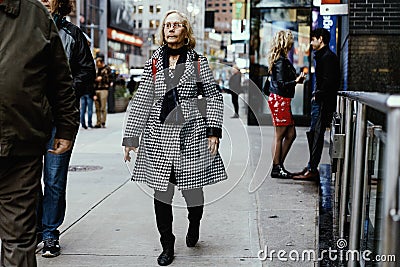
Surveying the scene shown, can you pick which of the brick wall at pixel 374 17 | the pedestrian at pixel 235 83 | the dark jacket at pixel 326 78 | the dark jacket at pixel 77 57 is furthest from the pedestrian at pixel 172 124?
the pedestrian at pixel 235 83

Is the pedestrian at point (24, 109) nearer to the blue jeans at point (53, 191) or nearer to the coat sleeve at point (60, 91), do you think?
the coat sleeve at point (60, 91)

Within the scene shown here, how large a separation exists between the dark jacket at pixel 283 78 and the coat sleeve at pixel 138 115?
2888 mm

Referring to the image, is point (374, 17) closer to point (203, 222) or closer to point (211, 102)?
point (203, 222)

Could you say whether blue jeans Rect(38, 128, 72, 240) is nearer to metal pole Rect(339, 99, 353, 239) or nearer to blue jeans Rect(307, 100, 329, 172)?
metal pole Rect(339, 99, 353, 239)

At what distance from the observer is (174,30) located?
448 centimetres

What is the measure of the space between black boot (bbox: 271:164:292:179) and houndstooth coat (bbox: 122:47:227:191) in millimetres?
3121

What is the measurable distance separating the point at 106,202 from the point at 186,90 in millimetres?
2516

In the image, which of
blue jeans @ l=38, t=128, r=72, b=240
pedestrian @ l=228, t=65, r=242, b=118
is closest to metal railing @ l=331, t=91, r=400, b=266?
blue jeans @ l=38, t=128, r=72, b=240

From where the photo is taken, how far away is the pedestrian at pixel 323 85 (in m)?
6.88

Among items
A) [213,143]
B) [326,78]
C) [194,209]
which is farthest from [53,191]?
[326,78]

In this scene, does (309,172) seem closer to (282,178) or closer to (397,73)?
(282,178)

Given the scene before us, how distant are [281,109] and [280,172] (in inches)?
32.8

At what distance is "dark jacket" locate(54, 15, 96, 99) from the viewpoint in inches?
180

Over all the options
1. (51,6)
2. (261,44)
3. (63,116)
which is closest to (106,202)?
(51,6)
